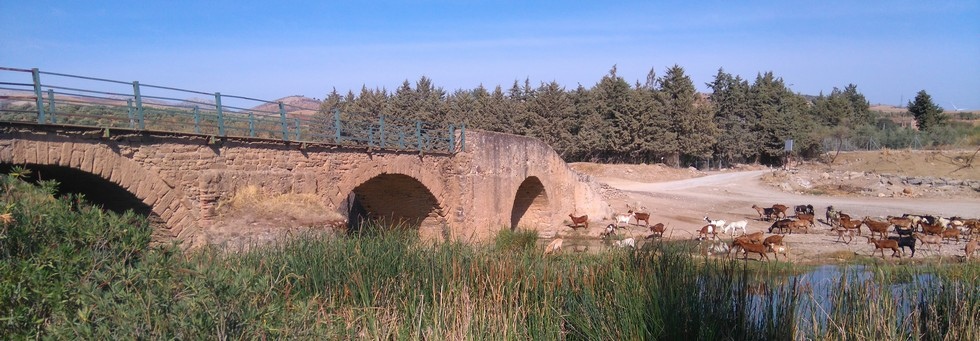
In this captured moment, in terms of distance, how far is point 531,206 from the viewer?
21844 mm

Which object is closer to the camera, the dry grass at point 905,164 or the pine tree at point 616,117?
the dry grass at point 905,164

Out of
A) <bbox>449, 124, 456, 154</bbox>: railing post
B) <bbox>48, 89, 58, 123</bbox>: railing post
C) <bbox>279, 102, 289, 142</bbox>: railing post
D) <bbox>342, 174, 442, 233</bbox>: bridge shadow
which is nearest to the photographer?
<bbox>48, 89, 58, 123</bbox>: railing post

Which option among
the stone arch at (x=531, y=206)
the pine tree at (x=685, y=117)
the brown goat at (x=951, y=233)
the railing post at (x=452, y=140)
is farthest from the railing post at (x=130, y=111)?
the pine tree at (x=685, y=117)

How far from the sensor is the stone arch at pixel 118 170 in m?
7.91

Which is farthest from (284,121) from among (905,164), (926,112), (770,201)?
(926,112)

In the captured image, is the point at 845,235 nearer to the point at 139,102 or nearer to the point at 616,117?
the point at 139,102

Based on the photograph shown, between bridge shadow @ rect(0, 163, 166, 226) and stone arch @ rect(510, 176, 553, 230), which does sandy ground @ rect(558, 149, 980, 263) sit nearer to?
stone arch @ rect(510, 176, 553, 230)

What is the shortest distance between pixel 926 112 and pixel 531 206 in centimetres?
3732

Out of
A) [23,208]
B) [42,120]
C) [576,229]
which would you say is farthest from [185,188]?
[576,229]

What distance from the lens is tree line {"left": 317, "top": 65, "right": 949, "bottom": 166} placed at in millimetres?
40500

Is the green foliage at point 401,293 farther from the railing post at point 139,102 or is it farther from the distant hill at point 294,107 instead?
the distant hill at point 294,107

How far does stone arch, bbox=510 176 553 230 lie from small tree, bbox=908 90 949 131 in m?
34.5

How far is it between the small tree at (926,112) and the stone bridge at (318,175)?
3424 centimetres

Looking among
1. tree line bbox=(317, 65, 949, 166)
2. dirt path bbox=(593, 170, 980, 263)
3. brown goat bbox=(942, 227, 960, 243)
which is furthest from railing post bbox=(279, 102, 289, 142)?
tree line bbox=(317, 65, 949, 166)
